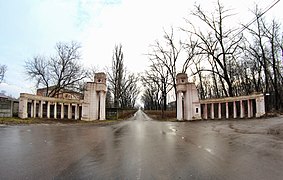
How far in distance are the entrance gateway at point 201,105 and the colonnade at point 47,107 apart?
649 inches

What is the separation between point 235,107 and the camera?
36.0m

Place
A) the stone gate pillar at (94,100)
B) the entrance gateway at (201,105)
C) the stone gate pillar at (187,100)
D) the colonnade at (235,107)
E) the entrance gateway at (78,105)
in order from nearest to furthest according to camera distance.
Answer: the colonnade at (235,107) → the entrance gateway at (78,105) → the entrance gateway at (201,105) → the stone gate pillar at (94,100) → the stone gate pillar at (187,100)

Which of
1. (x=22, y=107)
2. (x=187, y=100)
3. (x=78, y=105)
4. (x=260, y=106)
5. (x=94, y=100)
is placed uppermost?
(x=94, y=100)

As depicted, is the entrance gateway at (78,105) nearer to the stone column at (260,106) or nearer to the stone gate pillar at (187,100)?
the stone gate pillar at (187,100)

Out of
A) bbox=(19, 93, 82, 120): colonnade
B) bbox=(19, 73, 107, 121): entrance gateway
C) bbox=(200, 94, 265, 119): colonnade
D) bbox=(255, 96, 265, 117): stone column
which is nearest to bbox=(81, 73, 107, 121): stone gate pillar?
bbox=(19, 73, 107, 121): entrance gateway

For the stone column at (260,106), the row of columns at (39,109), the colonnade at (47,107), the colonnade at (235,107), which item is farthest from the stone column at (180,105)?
the row of columns at (39,109)

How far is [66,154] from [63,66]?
42689 mm

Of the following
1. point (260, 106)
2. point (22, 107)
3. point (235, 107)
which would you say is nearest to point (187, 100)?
point (235, 107)

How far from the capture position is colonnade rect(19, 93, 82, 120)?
31.9m

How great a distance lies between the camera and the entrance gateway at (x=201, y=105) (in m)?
36.3

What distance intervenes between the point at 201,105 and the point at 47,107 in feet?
78.4

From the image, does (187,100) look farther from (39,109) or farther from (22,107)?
(22,107)

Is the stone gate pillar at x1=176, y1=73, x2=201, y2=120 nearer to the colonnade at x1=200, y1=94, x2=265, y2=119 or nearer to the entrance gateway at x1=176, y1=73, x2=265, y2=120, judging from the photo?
the entrance gateway at x1=176, y1=73, x2=265, y2=120

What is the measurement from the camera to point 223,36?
3816 cm
